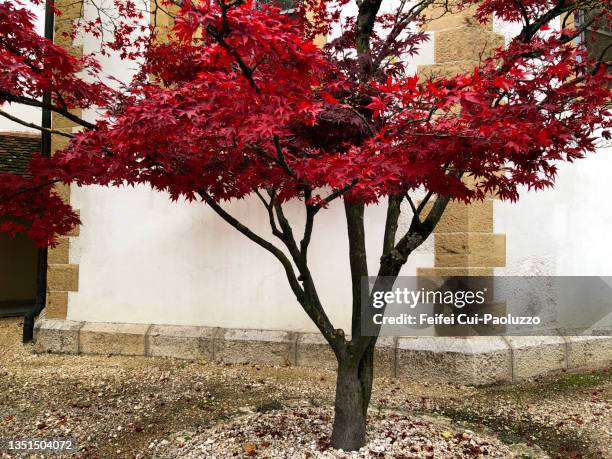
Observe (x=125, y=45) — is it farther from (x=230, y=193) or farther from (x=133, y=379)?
(x=133, y=379)

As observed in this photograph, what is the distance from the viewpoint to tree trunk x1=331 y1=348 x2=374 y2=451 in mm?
3113

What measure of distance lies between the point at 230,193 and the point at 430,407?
2529 millimetres

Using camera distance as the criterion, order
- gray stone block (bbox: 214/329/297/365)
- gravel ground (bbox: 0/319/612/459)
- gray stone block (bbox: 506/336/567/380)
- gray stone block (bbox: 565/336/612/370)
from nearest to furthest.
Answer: gravel ground (bbox: 0/319/612/459), gray stone block (bbox: 506/336/567/380), gray stone block (bbox: 565/336/612/370), gray stone block (bbox: 214/329/297/365)

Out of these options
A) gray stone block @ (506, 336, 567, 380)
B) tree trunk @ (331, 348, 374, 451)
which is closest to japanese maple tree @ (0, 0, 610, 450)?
tree trunk @ (331, 348, 374, 451)

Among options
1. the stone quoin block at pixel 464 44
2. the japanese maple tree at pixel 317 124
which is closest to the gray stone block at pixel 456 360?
the japanese maple tree at pixel 317 124

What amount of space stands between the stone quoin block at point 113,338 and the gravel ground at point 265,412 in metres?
0.17

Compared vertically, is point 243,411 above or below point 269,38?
below

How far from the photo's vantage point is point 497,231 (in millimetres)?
4715

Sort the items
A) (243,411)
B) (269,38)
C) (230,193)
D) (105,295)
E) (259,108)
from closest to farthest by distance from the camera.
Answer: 1. (269,38)
2. (259,108)
3. (230,193)
4. (243,411)
5. (105,295)

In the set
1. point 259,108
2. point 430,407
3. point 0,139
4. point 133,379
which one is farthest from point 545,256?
point 0,139

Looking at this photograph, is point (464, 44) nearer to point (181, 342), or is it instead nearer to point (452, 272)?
point (452, 272)

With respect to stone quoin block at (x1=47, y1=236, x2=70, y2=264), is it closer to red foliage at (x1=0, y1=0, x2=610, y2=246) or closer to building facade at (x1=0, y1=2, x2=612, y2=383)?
building facade at (x1=0, y1=2, x2=612, y2=383)

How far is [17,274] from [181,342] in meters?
5.01

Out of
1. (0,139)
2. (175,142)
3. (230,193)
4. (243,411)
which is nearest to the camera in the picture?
(175,142)
